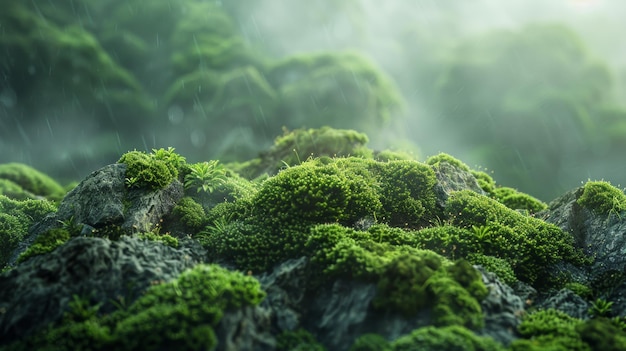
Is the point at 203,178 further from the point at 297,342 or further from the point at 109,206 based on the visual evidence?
the point at 297,342

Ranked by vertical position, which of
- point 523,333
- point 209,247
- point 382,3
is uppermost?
point 382,3

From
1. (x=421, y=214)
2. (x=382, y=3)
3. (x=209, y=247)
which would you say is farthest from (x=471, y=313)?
(x=382, y=3)

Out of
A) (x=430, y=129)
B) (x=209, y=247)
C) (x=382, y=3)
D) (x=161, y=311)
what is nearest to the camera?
(x=161, y=311)

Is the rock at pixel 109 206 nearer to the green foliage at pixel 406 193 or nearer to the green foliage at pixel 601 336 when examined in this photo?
the green foliage at pixel 406 193

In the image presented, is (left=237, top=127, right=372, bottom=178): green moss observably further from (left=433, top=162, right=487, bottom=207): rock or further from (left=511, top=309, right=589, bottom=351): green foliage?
(left=511, top=309, right=589, bottom=351): green foliage

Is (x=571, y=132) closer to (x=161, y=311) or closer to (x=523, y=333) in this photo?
(x=523, y=333)

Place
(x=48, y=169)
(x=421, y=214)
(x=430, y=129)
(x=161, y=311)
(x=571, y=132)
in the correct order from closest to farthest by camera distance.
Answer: (x=161, y=311) → (x=421, y=214) → (x=48, y=169) → (x=571, y=132) → (x=430, y=129)

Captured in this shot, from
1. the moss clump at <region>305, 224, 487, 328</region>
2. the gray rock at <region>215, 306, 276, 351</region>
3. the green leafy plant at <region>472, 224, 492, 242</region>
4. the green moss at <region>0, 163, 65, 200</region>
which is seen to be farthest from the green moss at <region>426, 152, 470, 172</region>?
the green moss at <region>0, 163, 65, 200</region>

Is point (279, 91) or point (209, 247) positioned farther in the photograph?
point (279, 91)
